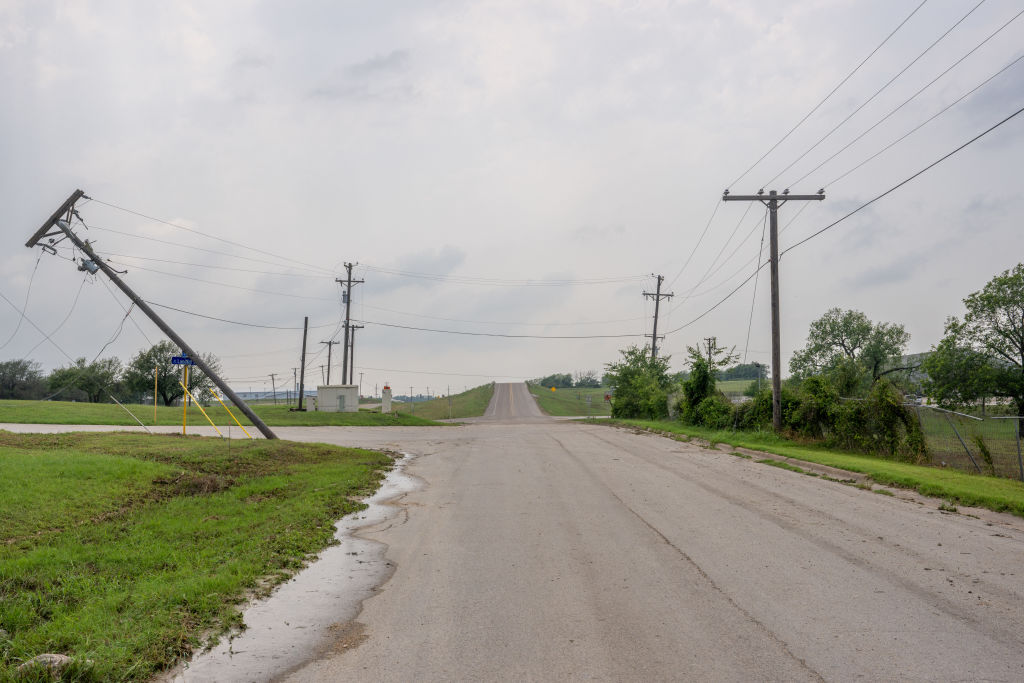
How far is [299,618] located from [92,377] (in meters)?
78.2

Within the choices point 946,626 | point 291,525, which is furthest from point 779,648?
point 291,525

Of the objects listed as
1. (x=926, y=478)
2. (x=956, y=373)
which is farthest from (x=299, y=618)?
(x=956, y=373)

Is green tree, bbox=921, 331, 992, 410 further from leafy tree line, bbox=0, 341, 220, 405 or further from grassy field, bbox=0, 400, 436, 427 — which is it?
leafy tree line, bbox=0, 341, 220, 405

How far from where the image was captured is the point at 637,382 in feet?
161

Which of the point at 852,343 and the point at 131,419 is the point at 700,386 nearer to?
the point at 131,419

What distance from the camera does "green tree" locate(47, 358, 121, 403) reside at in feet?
227

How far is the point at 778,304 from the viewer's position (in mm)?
22703

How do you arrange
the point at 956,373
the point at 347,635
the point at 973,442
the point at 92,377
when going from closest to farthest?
1. the point at 347,635
2. the point at 973,442
3. the point at 956,373
4. the point at 92,377

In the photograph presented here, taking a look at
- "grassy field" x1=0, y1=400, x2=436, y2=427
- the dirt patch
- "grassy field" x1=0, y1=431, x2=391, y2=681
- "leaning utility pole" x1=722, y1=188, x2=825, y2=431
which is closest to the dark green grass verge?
"grassy field" x1=0, y1=400, x2=436, y2=427

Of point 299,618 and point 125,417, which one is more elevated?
point 125,417

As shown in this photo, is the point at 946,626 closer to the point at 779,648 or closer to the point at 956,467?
the point at 779,648

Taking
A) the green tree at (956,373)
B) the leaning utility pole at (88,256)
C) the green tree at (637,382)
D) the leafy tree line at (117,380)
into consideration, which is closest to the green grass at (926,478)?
the leaning utility pole at (88,256)

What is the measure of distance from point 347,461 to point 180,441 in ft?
14.3

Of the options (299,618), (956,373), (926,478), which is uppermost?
(956,373)
